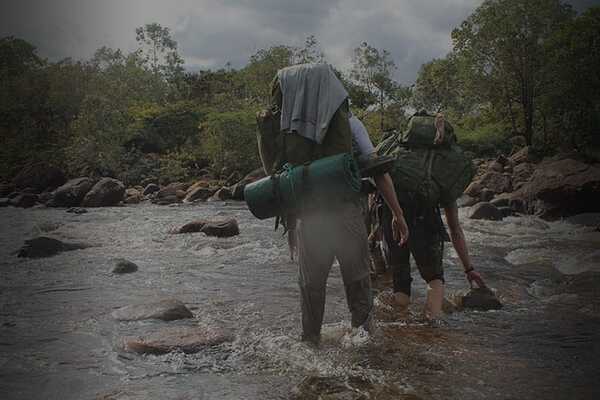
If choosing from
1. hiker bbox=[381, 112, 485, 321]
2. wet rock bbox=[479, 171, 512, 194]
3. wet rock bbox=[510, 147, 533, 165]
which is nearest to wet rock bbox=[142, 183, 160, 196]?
wet rock bbox=[479, 171, 512, 194]

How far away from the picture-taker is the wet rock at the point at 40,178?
26.8 m

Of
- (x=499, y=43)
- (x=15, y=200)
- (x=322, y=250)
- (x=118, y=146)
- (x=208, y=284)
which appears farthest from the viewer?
(x=118, y=146)

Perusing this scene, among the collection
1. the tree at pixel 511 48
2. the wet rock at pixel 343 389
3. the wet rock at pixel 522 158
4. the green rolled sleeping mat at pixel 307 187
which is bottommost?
the wet rock at pixel 343 389

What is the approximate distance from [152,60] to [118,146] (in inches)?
1063

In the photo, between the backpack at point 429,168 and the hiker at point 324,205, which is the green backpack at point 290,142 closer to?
the hiker at point 324,205

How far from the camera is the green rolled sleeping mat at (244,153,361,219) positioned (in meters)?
3.29

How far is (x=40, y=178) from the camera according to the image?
26.9 m

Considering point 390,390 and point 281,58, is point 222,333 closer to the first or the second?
point 390,390

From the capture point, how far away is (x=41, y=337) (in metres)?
4.55

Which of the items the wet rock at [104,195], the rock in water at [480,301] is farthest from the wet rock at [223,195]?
the rock in water at [480,301]

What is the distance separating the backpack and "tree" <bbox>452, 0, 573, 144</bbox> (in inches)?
829

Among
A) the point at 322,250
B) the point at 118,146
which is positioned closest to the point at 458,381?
the point at 322,250

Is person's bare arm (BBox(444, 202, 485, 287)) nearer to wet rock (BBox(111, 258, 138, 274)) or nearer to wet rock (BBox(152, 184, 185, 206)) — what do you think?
wet rock (BBox(111, 258, 138, 274))

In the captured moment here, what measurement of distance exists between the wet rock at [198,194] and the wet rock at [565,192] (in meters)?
14.4
